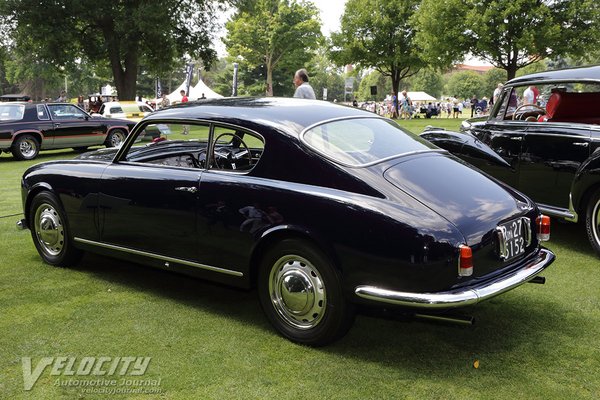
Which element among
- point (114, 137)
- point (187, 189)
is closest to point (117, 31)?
point (114, 137)

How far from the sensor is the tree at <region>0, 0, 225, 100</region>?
25.7m

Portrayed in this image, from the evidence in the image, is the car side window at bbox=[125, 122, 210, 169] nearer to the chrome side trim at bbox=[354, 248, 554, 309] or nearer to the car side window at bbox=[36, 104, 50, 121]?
the chrome side trim at bbox=[354, 248, 554, 309]

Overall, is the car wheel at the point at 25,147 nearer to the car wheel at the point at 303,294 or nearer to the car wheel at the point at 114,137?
the car wheel at the point at 114,137

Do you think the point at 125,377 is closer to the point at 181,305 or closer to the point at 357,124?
the point at 181,305

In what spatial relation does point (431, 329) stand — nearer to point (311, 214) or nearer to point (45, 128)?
point (311, 214)

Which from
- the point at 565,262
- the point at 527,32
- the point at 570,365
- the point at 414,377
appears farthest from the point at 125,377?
the point at 527,32

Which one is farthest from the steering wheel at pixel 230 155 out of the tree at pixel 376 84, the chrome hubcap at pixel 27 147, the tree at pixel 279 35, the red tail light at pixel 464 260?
the tree at pixel 376 84

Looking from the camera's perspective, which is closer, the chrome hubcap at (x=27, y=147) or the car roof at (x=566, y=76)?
the car roof at (x=566, y=76)

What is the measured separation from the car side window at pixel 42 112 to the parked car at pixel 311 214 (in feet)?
39.5

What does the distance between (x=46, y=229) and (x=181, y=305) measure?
1.78 m

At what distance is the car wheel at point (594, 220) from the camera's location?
17.7ft

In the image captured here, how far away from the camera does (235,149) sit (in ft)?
14.7

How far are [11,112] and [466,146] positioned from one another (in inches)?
513

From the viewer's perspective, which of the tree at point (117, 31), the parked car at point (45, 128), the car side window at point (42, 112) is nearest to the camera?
the parked car at point (45, 128)
